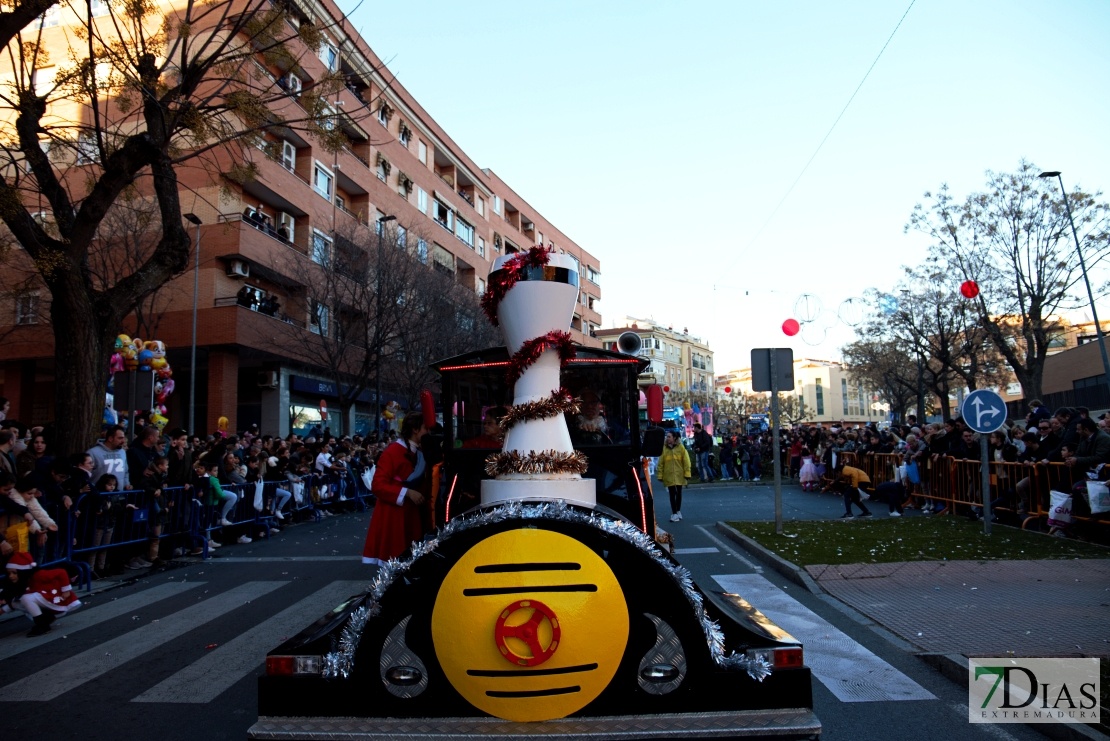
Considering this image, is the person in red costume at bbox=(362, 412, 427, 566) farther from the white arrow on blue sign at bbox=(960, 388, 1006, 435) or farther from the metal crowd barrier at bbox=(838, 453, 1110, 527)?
the metal crowd barrier at bbox=(838, 453, 1110, 527)

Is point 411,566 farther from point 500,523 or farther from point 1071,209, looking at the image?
point 1071,209

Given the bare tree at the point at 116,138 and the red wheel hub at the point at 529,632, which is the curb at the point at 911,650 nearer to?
the red wheel hub at the point at 529,632

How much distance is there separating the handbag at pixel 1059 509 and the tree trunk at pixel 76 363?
42.5 feet

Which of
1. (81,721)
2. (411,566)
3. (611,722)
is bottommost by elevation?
(81,721)

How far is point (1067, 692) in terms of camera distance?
398cm

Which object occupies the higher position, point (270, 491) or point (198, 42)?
point (198, 42)

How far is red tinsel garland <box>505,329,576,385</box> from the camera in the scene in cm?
408

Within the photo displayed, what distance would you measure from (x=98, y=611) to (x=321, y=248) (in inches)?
807

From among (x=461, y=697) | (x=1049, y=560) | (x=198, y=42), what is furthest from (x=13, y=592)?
(x=198, y=42)

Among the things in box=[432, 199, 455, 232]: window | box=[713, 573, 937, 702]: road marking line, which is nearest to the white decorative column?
box=[713, 573, 937, 702]: road marking line

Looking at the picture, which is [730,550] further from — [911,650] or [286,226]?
[286,226]

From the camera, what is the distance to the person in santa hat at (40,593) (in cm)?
627

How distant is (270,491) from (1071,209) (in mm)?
30213

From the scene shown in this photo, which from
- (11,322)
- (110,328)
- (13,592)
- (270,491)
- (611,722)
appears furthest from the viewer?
(11,322)
